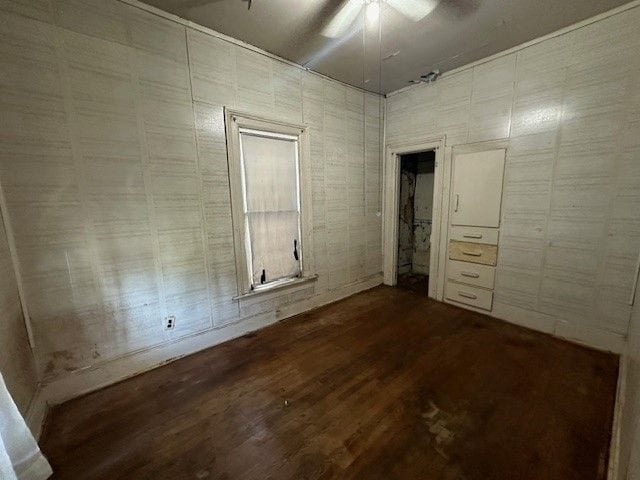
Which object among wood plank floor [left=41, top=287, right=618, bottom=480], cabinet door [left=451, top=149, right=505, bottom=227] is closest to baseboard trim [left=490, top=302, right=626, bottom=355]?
wood plank floor [left=41, top=287, right=618, bottom=480]

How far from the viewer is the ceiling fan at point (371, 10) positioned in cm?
192

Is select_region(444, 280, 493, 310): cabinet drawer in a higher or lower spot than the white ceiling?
lower

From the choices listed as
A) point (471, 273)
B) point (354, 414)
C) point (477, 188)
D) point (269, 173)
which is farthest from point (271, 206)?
point (471, 273)

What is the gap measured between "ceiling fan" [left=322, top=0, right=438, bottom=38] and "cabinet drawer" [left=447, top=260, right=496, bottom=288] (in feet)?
8.67

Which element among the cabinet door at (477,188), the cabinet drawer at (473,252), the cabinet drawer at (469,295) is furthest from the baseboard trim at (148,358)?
the cabinet door at (477,188)

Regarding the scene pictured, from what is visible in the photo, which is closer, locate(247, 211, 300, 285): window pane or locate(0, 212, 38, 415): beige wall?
locate(0, 212, 38, 415): beige wall

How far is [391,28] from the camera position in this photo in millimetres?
2248

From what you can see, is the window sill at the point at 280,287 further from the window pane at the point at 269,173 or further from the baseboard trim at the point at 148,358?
the window pane at the point at 269,173

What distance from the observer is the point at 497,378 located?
1970mm

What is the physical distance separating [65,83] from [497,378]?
383 cm

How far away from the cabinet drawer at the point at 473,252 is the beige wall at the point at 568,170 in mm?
109

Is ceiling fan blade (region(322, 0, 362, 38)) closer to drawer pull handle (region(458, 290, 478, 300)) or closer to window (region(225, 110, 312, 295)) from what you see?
window (region(225, 110, 312, 295))

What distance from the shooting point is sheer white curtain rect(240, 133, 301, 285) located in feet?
8.73

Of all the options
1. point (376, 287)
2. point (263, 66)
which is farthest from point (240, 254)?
point (376, 287)
